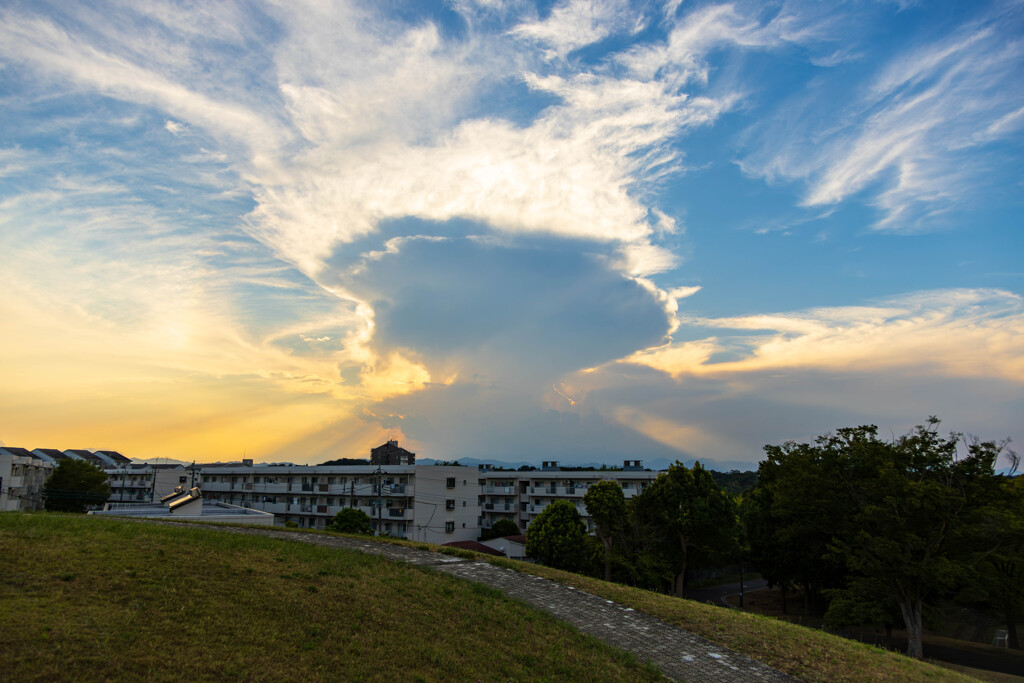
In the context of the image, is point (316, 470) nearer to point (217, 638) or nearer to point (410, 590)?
point (410, 590)

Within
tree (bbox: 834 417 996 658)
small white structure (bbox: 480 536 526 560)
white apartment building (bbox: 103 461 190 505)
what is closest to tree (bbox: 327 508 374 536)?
small white structure (bbox: 480 536 526 560)

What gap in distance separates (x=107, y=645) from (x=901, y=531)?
28.9 meters

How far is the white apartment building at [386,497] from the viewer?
51438 mm

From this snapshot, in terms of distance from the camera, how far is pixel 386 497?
2071 inches

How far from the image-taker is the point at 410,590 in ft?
46.5

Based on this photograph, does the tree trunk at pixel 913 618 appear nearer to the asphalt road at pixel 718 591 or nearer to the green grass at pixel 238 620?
the asphalt road at pixel 718 591

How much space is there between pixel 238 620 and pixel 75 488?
2377 inches

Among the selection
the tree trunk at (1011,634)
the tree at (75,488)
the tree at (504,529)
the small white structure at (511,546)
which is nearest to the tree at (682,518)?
the small white structure at (511,546)

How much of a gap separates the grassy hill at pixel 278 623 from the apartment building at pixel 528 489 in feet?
142

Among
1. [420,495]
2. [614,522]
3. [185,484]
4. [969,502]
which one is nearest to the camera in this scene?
[969,502]

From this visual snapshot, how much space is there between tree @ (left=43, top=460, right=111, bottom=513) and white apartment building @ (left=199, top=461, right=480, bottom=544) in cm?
1426

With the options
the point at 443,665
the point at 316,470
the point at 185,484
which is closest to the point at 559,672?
the point at 443,665

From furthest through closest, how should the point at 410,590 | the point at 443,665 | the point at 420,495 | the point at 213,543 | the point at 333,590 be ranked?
the point at 420,495
the point at 213,543
the point at 410,590
the point at 333,590
the point at 443,665

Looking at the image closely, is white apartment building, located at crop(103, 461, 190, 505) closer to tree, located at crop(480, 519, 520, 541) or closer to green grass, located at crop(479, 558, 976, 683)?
tree, located at crop(480, 519, 520, 541)
